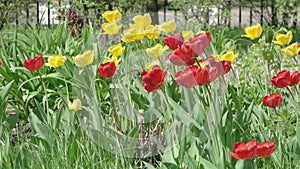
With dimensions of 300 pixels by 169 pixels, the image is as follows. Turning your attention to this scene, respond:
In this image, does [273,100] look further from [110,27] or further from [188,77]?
[110,27]

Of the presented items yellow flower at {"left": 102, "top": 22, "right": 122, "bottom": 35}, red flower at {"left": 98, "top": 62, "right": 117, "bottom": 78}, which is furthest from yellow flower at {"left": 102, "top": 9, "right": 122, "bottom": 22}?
red flower at {"left": 98, "top": 62, "right": 117, "bottom": 78}

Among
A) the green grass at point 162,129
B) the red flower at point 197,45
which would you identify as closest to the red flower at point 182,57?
the red flower at point 197,45

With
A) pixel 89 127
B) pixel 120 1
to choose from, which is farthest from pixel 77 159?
pixel 120 1

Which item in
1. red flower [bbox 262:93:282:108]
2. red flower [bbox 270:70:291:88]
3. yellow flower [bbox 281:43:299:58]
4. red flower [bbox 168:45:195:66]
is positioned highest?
red flower [bbox 168:45:195:66]

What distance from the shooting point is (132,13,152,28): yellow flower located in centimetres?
299

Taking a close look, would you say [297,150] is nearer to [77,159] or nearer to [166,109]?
[166,109]

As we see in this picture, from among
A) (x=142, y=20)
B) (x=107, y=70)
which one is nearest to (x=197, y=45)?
(x=107, y=70)

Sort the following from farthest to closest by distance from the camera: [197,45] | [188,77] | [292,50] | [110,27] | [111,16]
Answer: [111,16] < [110,27] < [292,50] < [197,45] < [188,77]

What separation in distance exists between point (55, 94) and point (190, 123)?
1779 mm

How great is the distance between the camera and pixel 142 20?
3006mm

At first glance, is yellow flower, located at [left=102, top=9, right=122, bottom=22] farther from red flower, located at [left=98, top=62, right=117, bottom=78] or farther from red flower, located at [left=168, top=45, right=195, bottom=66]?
red flower, located at [left=168, top=45, right=195, bottom=66]

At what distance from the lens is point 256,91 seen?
159 inches

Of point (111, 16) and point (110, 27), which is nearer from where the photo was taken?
point (110, 27)

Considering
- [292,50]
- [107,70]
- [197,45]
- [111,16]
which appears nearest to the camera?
[197,45]
